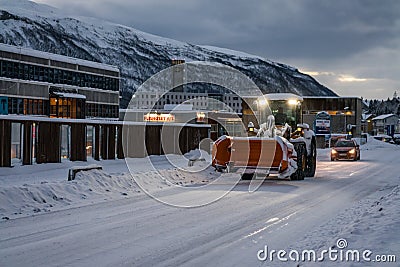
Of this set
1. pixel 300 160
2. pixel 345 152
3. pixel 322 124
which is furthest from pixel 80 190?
pixel 322 124

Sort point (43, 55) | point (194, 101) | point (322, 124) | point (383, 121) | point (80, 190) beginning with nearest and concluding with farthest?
point (80, 190) < point (43, 55) < point (322, 124) < point (194, 101) < point (383, 121)

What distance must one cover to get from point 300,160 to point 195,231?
11233mm

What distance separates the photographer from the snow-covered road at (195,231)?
25.5 ft

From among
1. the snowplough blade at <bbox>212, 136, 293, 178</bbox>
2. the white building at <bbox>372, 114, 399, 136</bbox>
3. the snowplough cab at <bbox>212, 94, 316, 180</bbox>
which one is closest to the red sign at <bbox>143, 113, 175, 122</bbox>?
the snowplough cab at <bbox>212, 94, 316, 180</bbox>

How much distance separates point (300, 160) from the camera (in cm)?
2028

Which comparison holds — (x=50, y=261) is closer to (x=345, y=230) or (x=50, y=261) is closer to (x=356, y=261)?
(x=356, y=261)

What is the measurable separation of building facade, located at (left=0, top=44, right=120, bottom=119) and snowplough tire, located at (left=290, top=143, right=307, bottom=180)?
4421 cm

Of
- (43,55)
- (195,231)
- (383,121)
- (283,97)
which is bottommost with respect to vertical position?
(195,231)

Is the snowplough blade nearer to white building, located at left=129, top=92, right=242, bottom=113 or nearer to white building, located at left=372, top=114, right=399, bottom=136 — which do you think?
white building, located at left=129, top=92, right=242, bottom=113

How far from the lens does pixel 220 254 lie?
802 cm

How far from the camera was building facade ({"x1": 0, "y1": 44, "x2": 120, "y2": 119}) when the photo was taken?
60.6 metres

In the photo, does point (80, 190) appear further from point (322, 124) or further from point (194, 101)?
point (194, 101)

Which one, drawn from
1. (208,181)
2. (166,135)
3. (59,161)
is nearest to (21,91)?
(166,135)

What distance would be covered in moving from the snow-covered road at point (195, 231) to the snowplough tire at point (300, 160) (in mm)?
5173
